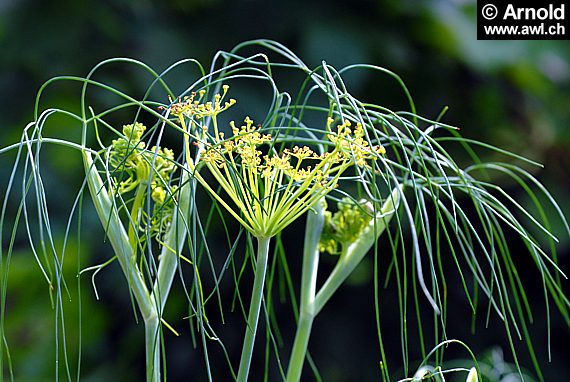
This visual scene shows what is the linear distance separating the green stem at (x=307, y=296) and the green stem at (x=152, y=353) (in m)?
0.06

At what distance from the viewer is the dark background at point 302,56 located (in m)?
1.11

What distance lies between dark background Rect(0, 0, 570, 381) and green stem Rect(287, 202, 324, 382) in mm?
Answer: 753

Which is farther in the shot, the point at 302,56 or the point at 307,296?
the point at 302,56

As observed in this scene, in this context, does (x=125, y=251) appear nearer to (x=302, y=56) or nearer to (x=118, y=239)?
(x=118, y=239)

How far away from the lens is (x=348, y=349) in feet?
3.70

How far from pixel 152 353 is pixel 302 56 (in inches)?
33.7

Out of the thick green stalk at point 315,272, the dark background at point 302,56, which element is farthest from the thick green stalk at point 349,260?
the dark background at point 302,56

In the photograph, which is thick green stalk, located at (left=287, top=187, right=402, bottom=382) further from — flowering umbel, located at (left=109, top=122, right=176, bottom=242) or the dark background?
the dark background

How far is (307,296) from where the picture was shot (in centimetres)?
32

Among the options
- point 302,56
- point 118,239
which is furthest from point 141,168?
point 302,56

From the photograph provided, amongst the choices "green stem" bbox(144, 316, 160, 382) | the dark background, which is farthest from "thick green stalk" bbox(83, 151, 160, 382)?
the dark background

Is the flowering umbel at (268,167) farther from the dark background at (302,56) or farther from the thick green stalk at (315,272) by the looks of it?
the dark background at (302,56)

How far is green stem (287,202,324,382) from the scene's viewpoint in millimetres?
307

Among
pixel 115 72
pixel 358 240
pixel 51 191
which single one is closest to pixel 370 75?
pixel 115 72
